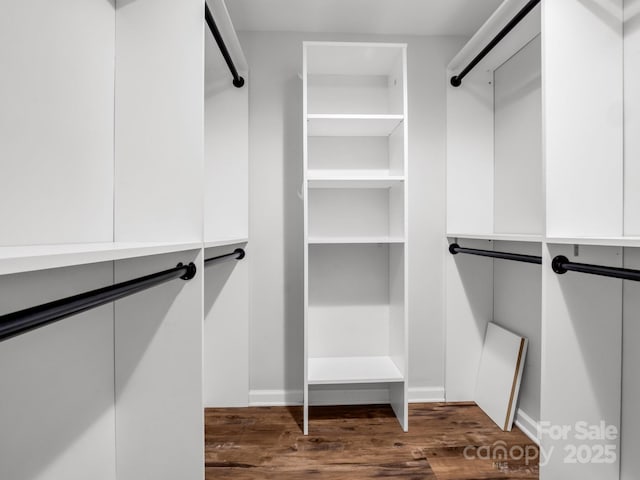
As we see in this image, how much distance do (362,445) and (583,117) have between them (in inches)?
63.4

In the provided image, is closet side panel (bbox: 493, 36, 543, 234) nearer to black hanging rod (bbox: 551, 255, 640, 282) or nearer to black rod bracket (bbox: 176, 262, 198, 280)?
black hanging rod (bbox: 551, 255, 640, 282)

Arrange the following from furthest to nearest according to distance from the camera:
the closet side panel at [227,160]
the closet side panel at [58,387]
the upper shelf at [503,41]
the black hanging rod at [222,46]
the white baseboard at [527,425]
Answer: the closet side panel at [227,160], the white baseboard at [527,425], the upper shelf at [503,41], the black hanging rod at [222,46], the closet side panel at [58,387]

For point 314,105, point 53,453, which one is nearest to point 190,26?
point 314,105

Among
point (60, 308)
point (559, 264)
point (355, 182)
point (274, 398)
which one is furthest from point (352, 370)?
Answer: point (60, 308)

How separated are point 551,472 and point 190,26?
1842mm

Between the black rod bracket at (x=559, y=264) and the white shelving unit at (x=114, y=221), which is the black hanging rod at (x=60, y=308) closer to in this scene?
the white shelving unit at (x=114, y=221)

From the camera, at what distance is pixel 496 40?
1.66 m

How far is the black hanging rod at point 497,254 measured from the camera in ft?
4.51

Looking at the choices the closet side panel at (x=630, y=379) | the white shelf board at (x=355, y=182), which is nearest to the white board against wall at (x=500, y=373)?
the closet side panel at (x=630, y=379)

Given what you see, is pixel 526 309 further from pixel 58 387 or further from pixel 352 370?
pixel 58 387

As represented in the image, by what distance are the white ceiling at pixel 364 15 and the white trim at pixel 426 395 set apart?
2096mm

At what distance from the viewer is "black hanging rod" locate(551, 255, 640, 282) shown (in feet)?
2.88

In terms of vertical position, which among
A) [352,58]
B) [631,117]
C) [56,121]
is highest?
[352,58]

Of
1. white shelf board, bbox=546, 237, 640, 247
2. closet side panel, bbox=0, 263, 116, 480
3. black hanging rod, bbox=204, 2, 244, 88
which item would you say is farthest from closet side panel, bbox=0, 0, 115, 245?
white shelf board, bbox=546, 237, 640, 247
